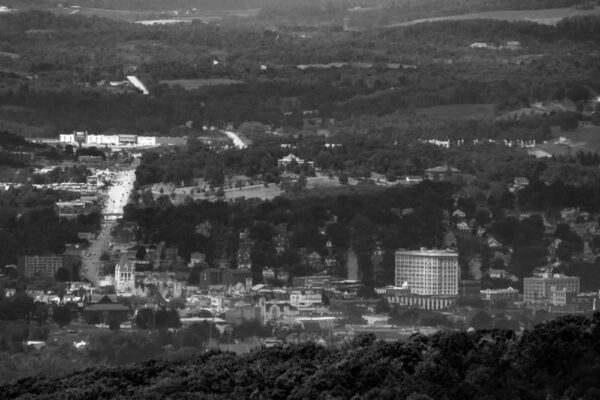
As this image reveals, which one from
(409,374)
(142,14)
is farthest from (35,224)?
(142,14)

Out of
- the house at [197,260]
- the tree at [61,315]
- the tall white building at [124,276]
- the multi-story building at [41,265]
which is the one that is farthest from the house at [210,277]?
the tree at [61,315]

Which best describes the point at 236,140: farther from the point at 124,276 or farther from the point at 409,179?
the point at 124,276

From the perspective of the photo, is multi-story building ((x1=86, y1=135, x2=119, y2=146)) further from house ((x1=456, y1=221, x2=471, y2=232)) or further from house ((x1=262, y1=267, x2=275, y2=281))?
house ((x1=262, y1=267, x2=275, y2=281))

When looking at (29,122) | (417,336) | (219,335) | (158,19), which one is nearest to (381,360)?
(417,336)

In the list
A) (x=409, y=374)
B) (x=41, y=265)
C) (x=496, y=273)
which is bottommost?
(x=409, y=374)

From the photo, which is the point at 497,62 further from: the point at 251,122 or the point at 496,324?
the point at 496,324

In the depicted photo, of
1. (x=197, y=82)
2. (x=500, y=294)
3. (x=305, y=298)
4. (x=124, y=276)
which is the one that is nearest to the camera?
(x=305, y=298)

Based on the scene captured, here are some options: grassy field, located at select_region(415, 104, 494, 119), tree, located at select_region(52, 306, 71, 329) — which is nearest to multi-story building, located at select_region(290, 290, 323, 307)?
tree, located at select_region(52, 306, 71, 329)
